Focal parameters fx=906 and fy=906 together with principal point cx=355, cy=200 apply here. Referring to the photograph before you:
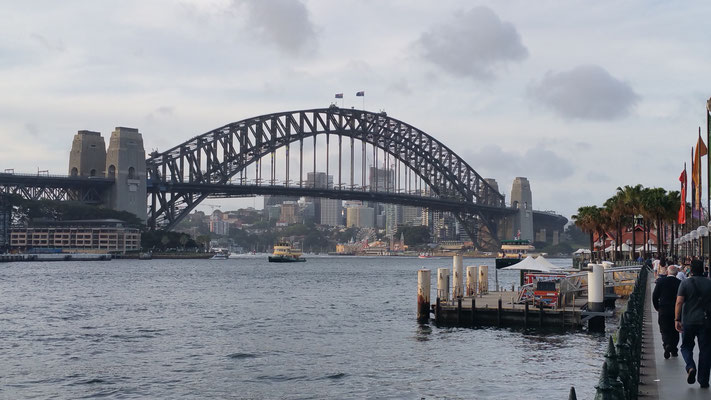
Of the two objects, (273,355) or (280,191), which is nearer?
(273,355)

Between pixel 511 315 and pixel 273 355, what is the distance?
36.7ft

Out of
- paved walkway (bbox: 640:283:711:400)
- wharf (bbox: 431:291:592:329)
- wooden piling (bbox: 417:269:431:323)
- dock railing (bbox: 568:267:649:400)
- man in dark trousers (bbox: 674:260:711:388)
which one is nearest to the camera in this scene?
dock railing (bbox: 568:267:649:400)

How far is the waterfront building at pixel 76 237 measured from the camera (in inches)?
5586

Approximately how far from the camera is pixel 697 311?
12.8 meters

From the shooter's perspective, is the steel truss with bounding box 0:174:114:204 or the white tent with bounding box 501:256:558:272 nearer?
the white tent with bounding box 501:256:558:272

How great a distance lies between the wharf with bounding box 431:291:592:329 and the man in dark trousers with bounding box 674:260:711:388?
21299 millimetres

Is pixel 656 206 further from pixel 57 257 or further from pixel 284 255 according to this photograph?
pixel 57 257

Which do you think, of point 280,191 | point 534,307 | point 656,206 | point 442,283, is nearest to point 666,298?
point 534,307

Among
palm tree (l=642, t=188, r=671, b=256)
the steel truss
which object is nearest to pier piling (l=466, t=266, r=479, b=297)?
palm tree (l=642, t=188, r=671, b=256)

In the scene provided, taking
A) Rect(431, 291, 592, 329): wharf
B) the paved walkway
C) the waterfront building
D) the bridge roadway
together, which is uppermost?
the bridge roadway

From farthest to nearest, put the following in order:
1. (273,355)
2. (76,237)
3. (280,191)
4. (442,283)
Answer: (76,237) → (280,191) → (442,283) → (273,355)

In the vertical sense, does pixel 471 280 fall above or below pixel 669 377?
above

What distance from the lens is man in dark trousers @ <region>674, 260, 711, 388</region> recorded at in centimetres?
1268

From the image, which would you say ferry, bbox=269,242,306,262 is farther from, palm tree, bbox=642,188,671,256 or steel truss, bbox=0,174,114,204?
palm tree, bbox=642,188,671,256
